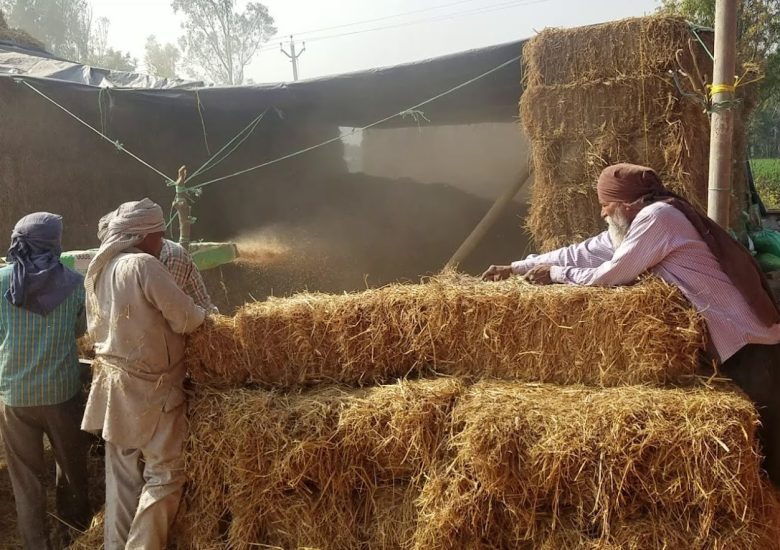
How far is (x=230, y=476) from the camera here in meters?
2.73

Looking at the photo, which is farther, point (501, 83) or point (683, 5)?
point (683, 5)

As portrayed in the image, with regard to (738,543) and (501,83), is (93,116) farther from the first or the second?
(738,543)

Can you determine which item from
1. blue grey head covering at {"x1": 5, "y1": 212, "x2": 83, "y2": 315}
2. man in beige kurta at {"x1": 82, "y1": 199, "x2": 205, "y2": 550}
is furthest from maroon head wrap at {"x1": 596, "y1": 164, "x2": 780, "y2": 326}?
blue grey head covering at {"x1": 5, "y1": 212, "x2": 83, "y2": 315}

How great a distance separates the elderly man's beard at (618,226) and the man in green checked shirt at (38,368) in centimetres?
294

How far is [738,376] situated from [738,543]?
0.69 metres

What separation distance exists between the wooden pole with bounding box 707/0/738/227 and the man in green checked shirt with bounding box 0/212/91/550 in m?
3.70

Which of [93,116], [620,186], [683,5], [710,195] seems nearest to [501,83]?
[710,195]

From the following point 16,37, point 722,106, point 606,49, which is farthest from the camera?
point 16,37

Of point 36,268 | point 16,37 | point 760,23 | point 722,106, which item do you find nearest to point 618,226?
point 722,106

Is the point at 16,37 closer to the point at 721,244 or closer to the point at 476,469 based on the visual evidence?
the point at 476,469

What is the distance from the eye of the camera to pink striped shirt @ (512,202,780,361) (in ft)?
8.03

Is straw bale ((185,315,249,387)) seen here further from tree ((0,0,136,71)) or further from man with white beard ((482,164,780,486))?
tree ((0,0,136,71))

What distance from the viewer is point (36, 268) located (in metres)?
3.20

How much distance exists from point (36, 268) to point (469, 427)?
249 centimetres
